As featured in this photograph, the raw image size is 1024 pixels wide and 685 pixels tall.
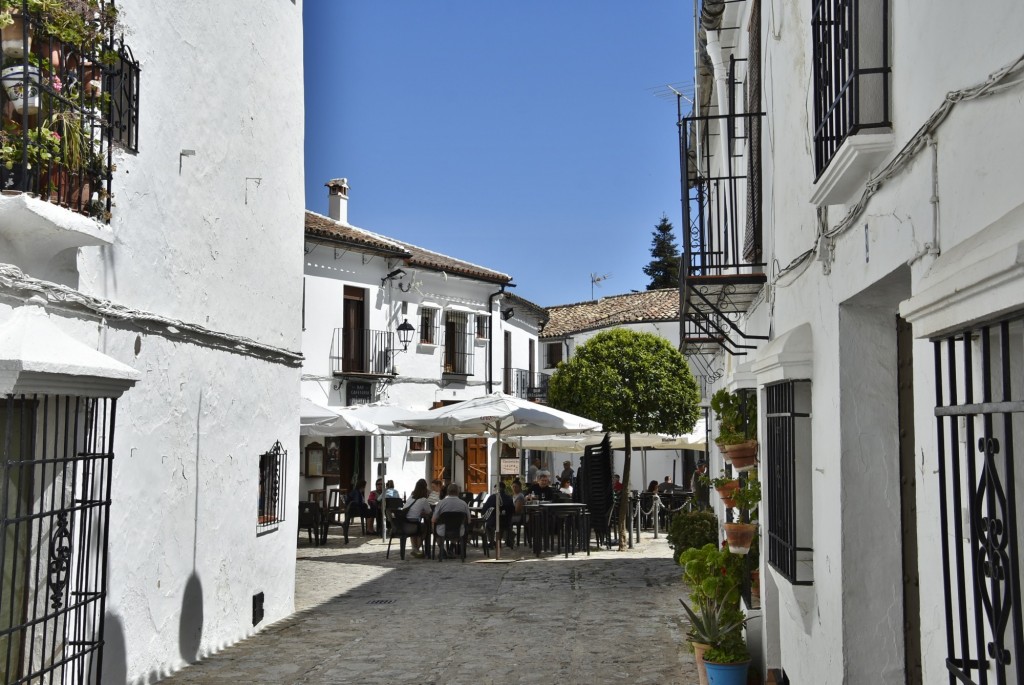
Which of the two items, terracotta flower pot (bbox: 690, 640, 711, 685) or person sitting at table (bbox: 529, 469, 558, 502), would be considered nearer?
terracotta flower pot (bbox: 690, 640, 711, 685)

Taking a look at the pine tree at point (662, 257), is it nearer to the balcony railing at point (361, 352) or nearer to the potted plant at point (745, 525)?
the balcony railing at point (361, 352)

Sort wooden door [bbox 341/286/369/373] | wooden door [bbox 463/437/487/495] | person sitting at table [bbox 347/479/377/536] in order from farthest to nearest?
wooden door [bbox 463/437/487/495] < wooden door [bbox 341/286/369/373] < person sitting at table [bbox 347/479/377/536]

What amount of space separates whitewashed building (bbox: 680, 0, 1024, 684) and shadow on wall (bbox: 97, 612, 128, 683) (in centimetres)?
440

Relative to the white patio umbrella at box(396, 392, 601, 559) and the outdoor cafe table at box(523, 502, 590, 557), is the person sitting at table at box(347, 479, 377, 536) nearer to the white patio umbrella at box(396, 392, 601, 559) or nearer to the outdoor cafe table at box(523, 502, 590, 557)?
the white patio umbrella at box(396, 392, 601, 559)

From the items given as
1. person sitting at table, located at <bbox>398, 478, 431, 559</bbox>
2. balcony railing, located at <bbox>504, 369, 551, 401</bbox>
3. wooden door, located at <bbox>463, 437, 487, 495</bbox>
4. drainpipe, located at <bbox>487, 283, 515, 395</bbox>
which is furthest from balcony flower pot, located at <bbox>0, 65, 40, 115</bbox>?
balcony railing, located at <bbox>504, 369, 551, 401</bbox>

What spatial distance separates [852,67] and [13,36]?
4.30 meters

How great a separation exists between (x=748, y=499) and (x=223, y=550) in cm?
461

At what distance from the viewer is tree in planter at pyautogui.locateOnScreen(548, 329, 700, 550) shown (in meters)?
20.9

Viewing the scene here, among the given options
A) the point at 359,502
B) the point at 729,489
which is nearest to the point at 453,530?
the point at 359,502

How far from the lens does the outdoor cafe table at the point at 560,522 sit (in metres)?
16.6

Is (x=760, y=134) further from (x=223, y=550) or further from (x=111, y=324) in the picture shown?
(x=223, y=550)

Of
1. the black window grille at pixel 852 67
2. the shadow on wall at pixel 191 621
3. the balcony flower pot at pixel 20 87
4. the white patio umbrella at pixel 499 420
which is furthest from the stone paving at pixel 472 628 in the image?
the black window grille at pixel 852 67

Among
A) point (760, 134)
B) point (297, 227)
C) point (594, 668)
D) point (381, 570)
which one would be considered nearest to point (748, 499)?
point (594, 668)

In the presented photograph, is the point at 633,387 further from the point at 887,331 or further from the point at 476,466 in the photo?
the point at 887,331
